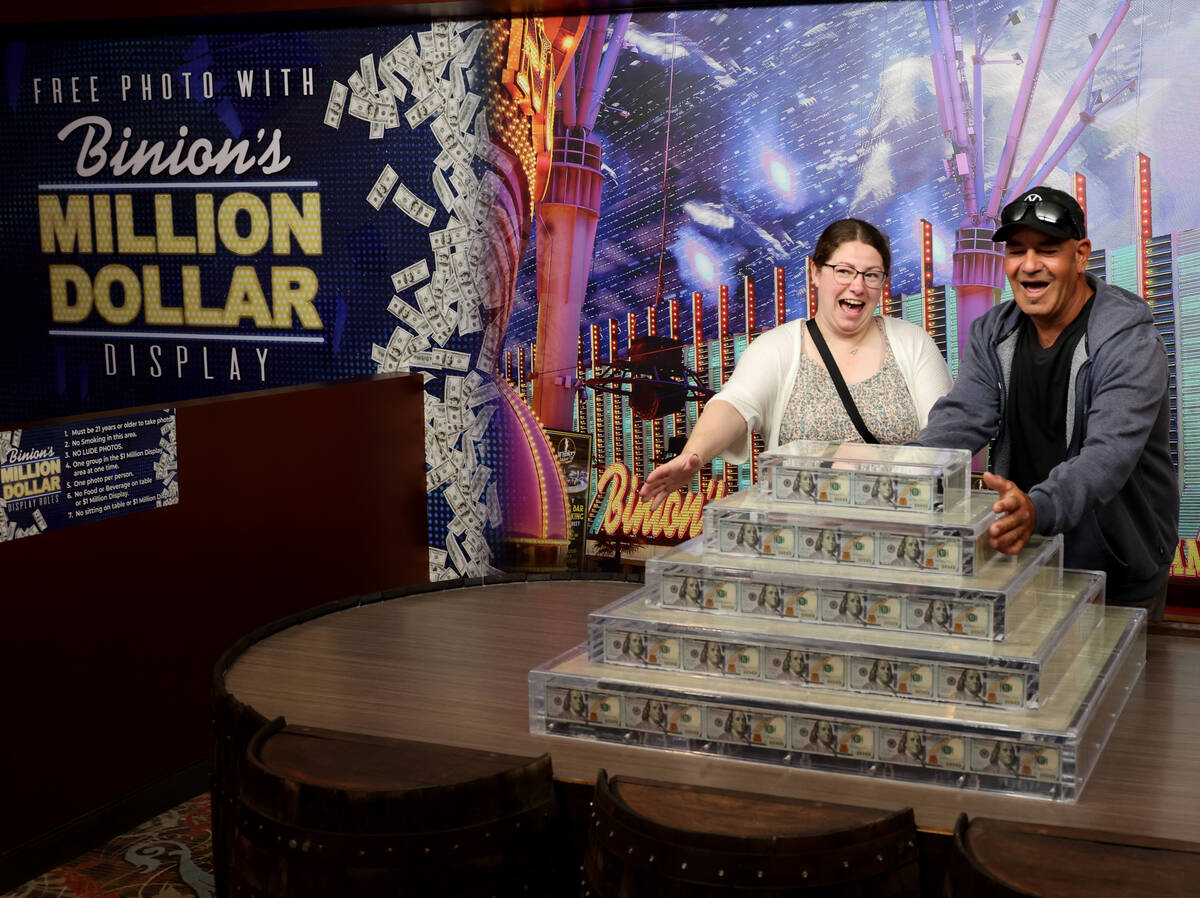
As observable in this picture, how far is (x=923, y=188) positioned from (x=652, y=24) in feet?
4.39

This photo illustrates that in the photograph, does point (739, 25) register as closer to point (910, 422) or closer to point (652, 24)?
point (652, 24)

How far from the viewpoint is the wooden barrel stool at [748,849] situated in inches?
64.6

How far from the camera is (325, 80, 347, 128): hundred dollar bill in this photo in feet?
19.3

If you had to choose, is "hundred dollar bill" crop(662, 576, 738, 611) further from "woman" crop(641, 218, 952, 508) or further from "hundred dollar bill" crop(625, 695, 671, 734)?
"woman" crop(641, 218, 952, 508)

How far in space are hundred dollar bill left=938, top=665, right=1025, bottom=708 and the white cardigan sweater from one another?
142 cm

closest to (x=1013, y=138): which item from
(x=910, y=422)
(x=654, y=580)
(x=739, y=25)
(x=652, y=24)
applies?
(x=739, y=25)

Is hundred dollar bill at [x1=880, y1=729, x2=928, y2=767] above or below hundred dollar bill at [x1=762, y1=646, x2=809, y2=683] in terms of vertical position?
below

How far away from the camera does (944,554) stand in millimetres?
1971

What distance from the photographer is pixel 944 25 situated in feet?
16.5

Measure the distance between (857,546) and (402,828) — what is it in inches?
31.3

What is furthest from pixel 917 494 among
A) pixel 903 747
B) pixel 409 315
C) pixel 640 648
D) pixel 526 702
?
pixel 409 315

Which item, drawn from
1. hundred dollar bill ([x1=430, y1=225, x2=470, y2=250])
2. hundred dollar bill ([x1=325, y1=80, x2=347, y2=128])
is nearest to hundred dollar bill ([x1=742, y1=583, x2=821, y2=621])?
hundred dollar bill ([x1=430, y1=225, x2=470, y2=250])

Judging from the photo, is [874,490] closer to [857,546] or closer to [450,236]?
[857,546]

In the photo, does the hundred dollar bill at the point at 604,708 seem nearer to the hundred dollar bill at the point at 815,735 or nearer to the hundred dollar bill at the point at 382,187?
the hundred dollar bill at the point at 815,735
